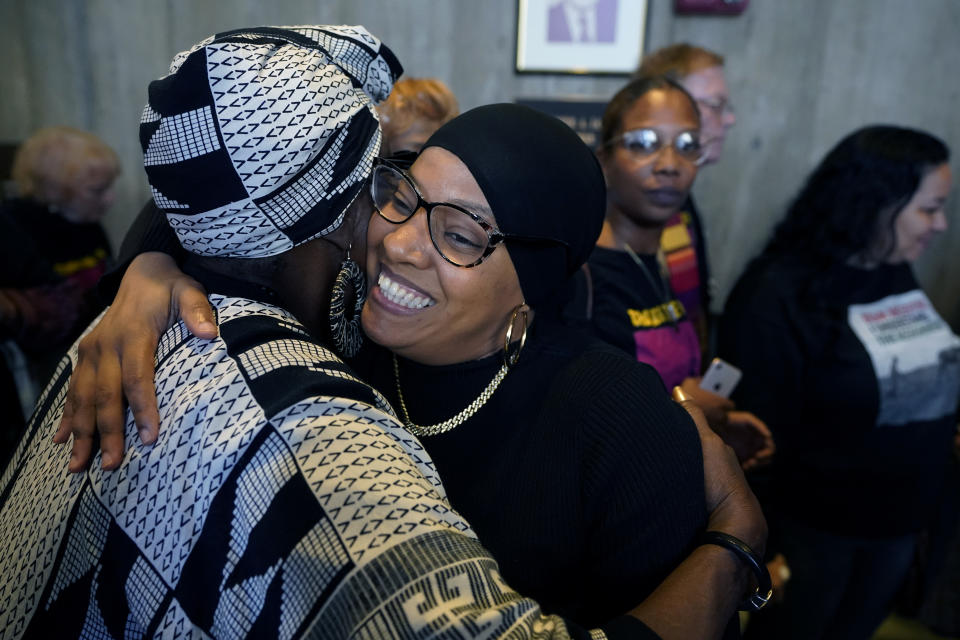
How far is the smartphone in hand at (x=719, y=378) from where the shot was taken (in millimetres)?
1731

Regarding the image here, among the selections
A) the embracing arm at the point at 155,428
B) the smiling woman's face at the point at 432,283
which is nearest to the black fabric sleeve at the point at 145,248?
the embracing arm at the point at 155,428

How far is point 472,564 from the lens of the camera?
689 millimetres

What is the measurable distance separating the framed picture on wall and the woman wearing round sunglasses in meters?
1.18

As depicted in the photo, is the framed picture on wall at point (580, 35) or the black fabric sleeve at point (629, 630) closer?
the black fabric sleeve at point (629, 630)

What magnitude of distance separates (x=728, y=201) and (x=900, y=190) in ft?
4.15

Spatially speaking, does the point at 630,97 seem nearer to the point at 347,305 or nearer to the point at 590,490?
the point at 347,305

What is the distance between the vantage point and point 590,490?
3.40ft

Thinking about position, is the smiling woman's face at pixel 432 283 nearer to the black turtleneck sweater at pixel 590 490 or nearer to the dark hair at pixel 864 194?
the black turtleneck sweater at pixel 590 490

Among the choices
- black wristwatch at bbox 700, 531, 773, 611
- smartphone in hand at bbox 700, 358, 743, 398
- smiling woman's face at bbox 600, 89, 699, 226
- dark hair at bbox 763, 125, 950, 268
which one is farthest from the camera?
dark hair at bbox 763, 125, 950, 268

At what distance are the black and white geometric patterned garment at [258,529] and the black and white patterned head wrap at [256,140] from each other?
18 centimetres

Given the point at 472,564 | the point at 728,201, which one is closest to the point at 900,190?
the point at 728,201

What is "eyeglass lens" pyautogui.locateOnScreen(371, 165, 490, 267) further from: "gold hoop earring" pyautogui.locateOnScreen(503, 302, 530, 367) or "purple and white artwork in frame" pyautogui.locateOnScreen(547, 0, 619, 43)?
"purple and white artwork in frame" pyautogui.locateOnScreen(547, 0, 619, 43)

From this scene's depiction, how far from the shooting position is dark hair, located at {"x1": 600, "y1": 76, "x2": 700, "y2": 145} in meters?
2.05

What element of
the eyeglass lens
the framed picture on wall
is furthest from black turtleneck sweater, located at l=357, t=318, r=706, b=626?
the framed picture on wall
